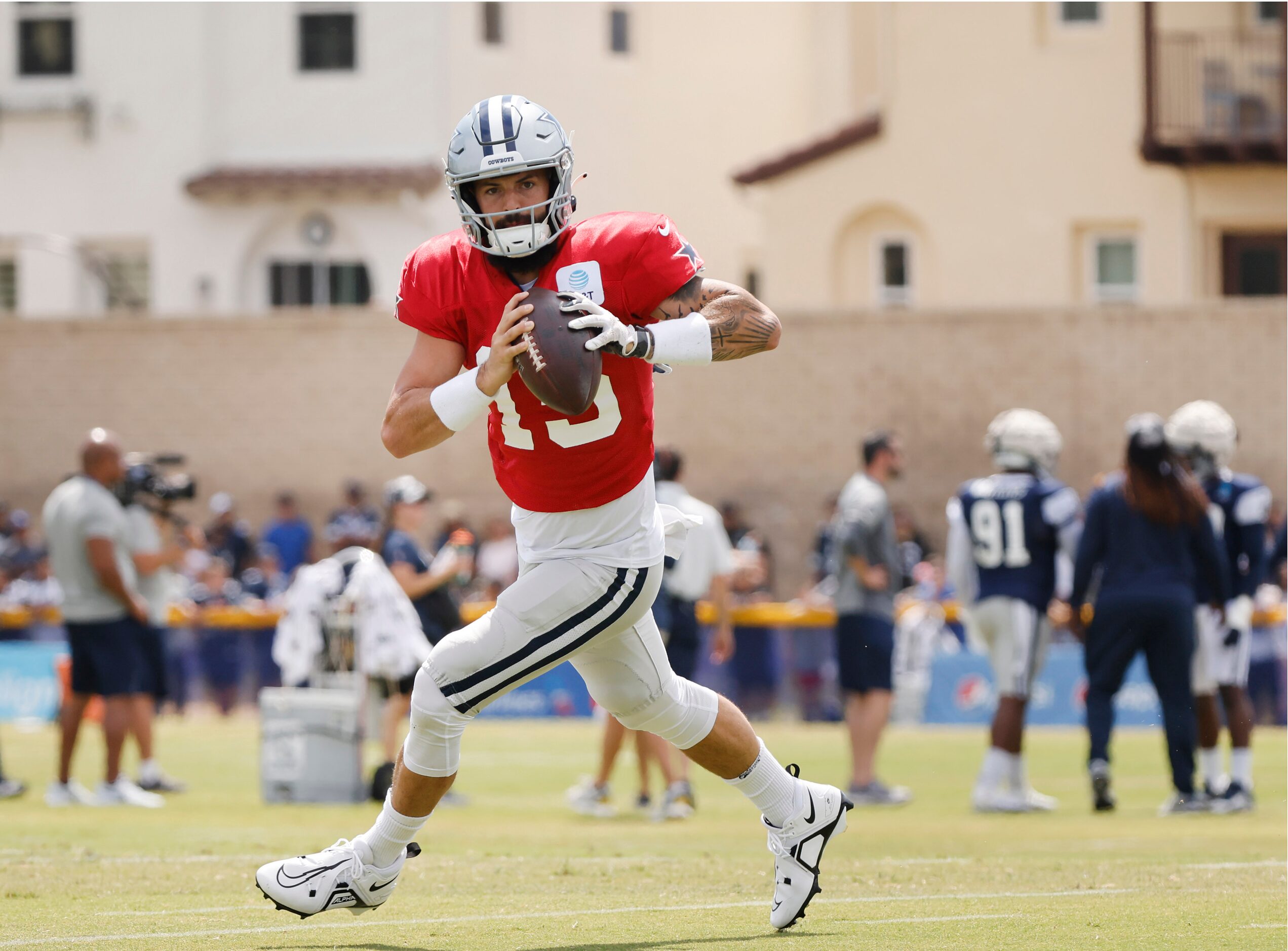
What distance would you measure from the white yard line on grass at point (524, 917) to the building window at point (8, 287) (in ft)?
83.5

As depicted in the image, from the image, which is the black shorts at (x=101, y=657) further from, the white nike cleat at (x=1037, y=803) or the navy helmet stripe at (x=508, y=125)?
the navy helmet stripe at (x=508, y=125)

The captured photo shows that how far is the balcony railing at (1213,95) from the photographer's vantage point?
2616 centimetres

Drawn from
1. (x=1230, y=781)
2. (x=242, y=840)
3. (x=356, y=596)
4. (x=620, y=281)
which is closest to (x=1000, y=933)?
(x=620, y=281)

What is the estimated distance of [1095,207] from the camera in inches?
1062

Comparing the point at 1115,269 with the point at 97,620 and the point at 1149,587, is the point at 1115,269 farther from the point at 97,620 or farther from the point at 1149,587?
the point at 97,620

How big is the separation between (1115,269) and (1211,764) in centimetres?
1746

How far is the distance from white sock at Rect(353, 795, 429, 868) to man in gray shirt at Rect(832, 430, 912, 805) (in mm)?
→ 5882

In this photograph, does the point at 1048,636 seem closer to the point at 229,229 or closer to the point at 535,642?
the point at 535,642

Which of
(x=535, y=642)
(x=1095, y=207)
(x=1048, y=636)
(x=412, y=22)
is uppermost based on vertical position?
(x=412, y=22)

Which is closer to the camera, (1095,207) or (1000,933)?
(1000,933)

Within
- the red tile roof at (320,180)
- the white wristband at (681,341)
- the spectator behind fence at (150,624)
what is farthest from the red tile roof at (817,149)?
the white wristband at (681,341)

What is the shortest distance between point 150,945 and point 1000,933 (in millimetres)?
2491

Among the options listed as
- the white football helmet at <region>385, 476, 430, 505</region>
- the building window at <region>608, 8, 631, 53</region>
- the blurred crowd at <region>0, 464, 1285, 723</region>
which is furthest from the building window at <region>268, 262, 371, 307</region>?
the white football helmet at <region>385, 476, 430, 505</region>

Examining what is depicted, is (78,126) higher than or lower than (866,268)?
higher
